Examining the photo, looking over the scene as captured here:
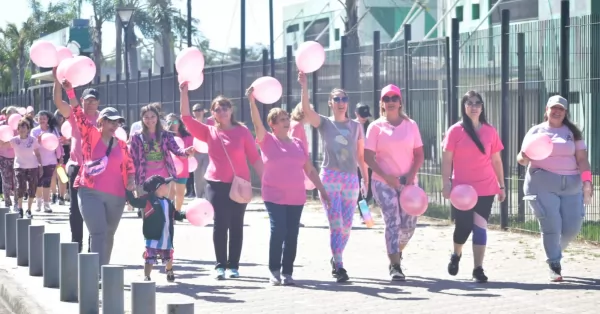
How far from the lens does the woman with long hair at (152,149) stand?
1152 centimetres

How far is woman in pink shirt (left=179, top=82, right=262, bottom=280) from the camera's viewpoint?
1144cm

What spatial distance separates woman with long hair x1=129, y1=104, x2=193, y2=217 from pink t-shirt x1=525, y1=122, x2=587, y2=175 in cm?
340

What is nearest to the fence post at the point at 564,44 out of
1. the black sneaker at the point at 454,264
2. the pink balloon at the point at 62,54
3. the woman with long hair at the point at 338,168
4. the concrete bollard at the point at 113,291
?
the black sneaker at the point at 454,264

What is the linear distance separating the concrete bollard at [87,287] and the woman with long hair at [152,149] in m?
2.04

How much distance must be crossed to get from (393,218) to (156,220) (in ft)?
7.14

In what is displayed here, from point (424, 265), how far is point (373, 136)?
1.92 metres

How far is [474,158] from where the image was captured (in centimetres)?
1105

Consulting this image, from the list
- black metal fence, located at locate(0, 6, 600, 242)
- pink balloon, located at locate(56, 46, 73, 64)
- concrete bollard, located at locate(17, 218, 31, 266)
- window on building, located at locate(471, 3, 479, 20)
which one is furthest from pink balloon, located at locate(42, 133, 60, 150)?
window on building, located at locate(471, 3, 479, 20)

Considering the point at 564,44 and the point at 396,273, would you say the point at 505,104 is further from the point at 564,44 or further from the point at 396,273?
the point at 396,273

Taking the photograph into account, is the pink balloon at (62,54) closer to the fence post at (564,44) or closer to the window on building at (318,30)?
the fence post at (564,44)

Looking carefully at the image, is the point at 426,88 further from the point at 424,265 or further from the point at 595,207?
the point at 424,265

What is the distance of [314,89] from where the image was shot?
21781 mm

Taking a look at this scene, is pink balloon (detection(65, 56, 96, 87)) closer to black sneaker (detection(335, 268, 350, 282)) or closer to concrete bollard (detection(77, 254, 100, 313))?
concrete bollard (detection(77, 254, 100, 313))

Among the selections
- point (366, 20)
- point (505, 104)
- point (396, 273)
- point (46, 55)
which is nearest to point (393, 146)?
point (396, 273)
